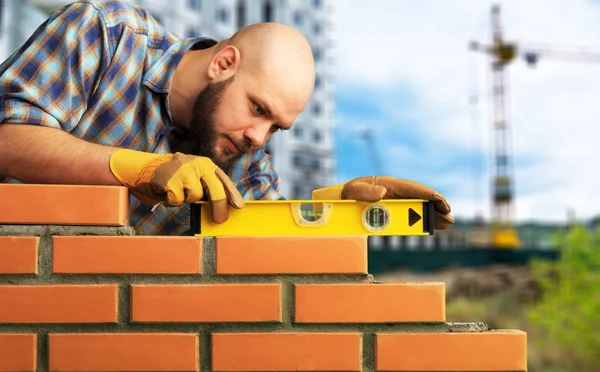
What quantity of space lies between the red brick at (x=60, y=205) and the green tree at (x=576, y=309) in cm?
844

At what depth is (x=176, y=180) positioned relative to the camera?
5.92 feet

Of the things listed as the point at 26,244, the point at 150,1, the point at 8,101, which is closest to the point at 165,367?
the point at 26,244

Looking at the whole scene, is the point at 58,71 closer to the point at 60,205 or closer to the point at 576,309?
the point at 60,205

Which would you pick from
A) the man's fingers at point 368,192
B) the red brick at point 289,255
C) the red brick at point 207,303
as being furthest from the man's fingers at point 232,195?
the man's fingers at point 368,192

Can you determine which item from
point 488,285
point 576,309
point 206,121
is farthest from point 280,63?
point 488,285

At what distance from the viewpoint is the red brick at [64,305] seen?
1785 mm

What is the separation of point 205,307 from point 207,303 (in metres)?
0.01

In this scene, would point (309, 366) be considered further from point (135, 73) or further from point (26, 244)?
point (135, 73)

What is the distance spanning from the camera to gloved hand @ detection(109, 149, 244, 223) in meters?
1.81

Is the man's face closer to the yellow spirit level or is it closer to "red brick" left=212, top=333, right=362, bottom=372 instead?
the yellow spirit level

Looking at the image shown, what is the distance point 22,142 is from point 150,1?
21.4 m

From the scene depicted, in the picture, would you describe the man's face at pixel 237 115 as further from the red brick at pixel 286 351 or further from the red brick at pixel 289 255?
the red brick at pixel 286 351

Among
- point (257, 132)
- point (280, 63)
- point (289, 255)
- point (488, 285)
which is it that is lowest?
point (488, 285)

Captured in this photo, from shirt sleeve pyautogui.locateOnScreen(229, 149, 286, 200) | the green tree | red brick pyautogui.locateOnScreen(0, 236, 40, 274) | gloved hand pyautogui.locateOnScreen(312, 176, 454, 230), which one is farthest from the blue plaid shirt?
the green tree
